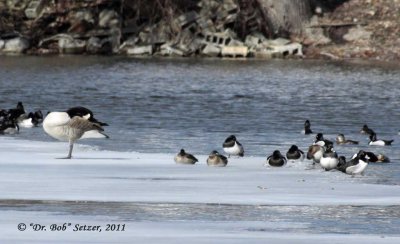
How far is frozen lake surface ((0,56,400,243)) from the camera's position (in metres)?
13.1

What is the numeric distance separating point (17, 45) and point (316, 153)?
36.4 metres

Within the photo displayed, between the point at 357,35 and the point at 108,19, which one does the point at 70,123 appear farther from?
the point at 357,35

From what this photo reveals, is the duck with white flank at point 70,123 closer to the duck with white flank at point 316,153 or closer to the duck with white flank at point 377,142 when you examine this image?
the duck with white flank at point 316,153

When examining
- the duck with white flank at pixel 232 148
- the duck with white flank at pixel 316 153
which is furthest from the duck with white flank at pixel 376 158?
the duck with white flank at pixel 232 148

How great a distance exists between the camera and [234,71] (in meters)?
45.8

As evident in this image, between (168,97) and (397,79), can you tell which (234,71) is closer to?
(397,79)

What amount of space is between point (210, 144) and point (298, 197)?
7987mm

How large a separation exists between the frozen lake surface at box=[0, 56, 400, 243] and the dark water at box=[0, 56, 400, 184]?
5 centimetres

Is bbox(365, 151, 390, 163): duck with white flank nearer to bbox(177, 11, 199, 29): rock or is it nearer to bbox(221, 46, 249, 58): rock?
bbox(221, 46, 249, 58): rock

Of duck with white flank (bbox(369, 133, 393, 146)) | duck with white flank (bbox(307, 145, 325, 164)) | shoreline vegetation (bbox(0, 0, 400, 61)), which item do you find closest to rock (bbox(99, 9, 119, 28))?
shoreline vegetation (bbox(0, 0, 400, 61))

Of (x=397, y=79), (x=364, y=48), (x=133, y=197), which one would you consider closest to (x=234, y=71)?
(x=397, y=79)

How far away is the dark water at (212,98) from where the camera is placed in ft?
79.2

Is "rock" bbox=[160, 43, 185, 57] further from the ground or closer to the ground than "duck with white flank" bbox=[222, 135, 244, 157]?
closer to the ground

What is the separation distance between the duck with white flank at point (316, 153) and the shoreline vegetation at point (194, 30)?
3368 centimetres
